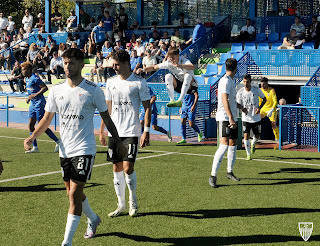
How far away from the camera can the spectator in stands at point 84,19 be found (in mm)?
31078

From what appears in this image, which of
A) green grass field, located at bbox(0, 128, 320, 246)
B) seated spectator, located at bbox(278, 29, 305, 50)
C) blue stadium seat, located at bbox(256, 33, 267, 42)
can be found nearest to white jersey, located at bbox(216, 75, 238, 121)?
green grass field, located at bbox(0, 128, 320, 246)

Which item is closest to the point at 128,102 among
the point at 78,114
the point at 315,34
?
the point at 78,114

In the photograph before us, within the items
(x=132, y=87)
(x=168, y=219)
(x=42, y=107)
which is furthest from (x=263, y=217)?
(x=42, y=107)

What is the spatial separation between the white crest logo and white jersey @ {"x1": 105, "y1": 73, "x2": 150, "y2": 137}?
8.27 feet

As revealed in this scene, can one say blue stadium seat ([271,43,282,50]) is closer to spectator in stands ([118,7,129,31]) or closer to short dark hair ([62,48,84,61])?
spectator in stands ([118,7,129,31])

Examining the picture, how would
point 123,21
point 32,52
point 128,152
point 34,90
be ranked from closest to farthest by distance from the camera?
1. point 128,152
2. point 34,90
3. point 32,52
4. point 123,21

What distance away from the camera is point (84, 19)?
1224 inches

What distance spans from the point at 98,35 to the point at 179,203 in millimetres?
19675

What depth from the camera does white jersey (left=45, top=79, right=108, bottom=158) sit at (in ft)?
20.0

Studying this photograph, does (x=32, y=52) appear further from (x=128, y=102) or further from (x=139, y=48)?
(x=128, y=102)

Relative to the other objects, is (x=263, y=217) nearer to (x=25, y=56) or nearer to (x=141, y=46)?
(x=141, y=46)

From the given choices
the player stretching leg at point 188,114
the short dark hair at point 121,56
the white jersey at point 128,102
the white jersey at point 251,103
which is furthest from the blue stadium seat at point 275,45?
the short dark hair at point 121,56

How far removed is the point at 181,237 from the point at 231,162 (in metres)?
3.80

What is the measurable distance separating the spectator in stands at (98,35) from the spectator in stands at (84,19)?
13.7ft
